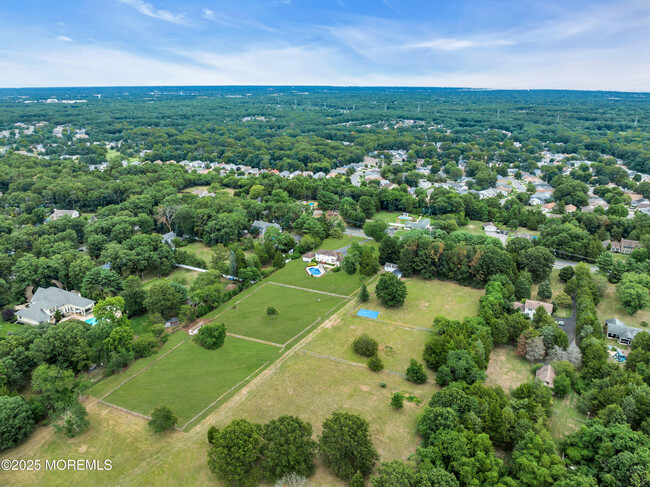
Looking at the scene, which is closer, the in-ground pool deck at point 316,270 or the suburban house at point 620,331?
the suburban house at point 620,331

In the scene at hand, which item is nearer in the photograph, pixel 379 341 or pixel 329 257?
pixel 379 341

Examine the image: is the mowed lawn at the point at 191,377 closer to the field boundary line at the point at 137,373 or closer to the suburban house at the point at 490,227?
the field boundary line at the point at 137,373

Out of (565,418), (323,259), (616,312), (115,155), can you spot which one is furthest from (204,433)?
(115,155)

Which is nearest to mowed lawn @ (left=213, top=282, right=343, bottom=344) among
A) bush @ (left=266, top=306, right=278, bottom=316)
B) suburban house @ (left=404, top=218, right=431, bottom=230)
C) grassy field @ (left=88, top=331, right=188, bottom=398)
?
bush @ (left=266, top=306, right=278, bottom=316)

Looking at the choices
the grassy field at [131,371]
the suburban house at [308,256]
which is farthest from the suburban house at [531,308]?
the grassy field at [131,371]

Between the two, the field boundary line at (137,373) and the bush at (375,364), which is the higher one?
the bush at (375,364)

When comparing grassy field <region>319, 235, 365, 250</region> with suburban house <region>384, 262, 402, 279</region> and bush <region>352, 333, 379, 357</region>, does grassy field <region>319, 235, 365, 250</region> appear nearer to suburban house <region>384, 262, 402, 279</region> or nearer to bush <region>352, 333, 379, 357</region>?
suburban house <region>384, 262, 402, 279</region>

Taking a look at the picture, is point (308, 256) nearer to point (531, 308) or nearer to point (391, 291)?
point (391, 291)
